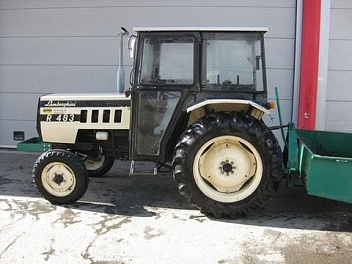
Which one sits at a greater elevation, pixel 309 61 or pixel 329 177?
pixel 309 61

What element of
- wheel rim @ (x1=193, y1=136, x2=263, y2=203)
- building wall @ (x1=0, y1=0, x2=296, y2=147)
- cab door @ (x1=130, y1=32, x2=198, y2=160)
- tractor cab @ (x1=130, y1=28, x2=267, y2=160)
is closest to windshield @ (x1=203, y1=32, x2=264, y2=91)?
tractor cab @ (x1=130, y1=28, x2=267, y2=160)

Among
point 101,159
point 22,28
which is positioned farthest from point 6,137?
point 101,159

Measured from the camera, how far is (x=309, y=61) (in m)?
A: 6.41

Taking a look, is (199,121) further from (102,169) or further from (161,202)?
(102,169)

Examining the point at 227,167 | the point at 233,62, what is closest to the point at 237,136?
the point at 227,167

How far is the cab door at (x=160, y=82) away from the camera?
169 inches

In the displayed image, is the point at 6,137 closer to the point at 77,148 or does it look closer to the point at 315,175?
the point at 77,148

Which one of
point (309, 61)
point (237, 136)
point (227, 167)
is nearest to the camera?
point (237, 136)

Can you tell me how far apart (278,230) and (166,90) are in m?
1.79

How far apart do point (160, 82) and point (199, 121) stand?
60cm

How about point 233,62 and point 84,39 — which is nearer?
point 233,62

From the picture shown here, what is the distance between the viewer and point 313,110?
254 inches

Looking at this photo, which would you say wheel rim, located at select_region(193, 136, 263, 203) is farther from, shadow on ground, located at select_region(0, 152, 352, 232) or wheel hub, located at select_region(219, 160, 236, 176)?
shadow on ground, located at select_region(0, 152, 352, 232)

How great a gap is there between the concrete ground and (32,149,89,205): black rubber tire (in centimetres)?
11
